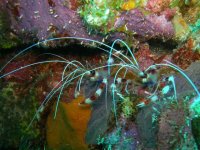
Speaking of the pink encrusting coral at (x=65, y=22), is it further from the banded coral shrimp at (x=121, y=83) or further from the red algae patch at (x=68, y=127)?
the red algae patch at (x=68, y=127)

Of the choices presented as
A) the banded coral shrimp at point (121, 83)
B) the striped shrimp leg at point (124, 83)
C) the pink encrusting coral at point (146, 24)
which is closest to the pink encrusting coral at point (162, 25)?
the pink encrusting coral at point (146, 24)

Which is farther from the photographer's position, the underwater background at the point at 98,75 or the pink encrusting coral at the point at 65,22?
the pink encrusting coral at the point at 65,22

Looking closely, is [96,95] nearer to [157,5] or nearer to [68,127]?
[68,127]

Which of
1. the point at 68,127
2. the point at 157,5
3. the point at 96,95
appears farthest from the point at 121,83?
the point at 157,5

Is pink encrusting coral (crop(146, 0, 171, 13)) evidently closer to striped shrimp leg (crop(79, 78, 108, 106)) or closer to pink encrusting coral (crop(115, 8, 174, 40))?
pink encrusting coral (crop(115, 8, 174, 40))

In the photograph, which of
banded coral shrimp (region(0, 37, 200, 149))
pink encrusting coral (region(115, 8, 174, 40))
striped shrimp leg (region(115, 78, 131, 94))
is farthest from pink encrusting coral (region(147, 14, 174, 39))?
striped shrimp leg (region(115, 78, 131, 94))
